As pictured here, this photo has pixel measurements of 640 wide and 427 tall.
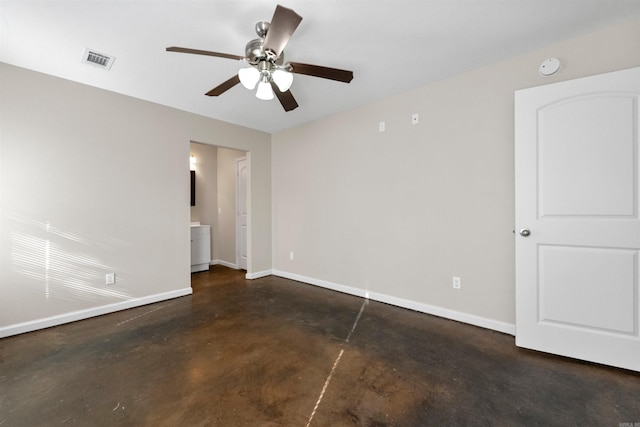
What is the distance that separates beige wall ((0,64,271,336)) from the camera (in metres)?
2.49

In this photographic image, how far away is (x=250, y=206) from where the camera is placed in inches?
174

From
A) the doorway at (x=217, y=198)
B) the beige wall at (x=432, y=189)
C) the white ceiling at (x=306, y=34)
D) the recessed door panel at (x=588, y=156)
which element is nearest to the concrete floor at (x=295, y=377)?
the beige wall at (x=432, y=189)

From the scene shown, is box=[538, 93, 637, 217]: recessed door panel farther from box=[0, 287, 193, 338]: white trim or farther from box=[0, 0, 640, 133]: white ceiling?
box=[0, 287, 193, 338]: white trim

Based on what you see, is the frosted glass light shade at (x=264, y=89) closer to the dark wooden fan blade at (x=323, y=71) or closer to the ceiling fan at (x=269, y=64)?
the ceiling fan at (x=269, y=64)

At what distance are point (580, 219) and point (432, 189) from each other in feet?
3.93

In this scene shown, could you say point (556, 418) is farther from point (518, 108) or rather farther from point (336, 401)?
point (518, 108)

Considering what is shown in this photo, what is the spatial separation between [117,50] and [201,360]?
2.63 m

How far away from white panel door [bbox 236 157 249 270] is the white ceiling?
227 centimetres

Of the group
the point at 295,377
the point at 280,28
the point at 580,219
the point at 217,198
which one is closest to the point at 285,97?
the point at 280,28

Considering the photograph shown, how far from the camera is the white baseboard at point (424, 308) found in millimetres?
2524

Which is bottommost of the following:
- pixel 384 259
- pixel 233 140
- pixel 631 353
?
pixel 631 353

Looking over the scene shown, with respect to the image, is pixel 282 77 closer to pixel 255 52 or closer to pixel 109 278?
pixel 255 52

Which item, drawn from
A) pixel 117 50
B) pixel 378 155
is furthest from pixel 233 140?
pixel 378 155

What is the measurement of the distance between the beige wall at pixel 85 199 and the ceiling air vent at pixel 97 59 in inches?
22.6
